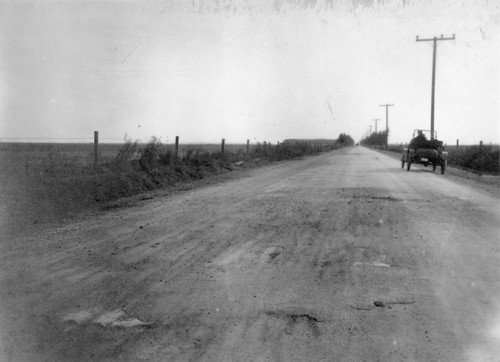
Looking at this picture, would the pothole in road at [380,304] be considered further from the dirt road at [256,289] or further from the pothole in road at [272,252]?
the pothole in road at [272,252]

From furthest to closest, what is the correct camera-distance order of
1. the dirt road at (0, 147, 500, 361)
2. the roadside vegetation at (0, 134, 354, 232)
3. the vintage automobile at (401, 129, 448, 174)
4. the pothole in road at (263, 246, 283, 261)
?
1. the vintage automobile at (401, 129, 448, 174)
2. the roadside vegetation at (0, 134, 354, 232)
3. the pothole in road at (263, 246, 283, 261)
4. the dirt road at (0, 147, 500, 361)

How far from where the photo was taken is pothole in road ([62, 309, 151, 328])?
159 inches

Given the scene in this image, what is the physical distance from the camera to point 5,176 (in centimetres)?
1059

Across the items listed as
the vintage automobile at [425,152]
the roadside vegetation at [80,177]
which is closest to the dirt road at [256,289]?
the roadside vegetation at [80,177]

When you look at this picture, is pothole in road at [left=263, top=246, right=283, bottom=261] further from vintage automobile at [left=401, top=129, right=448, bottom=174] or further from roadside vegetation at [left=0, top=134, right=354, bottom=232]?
vintage automobile at [left=401, top=129, right=448, bottom=174]

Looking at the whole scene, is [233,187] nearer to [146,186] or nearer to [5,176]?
[146,186]

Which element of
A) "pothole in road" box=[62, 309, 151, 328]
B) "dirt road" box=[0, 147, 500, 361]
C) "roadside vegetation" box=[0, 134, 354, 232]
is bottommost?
"pothole in road" box=[62, 309, 151, 328]

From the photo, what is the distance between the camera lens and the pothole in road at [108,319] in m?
4.04

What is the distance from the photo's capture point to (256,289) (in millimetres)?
4871

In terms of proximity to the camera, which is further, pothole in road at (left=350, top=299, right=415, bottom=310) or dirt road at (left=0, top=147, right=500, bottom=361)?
pothole in road at (left=350, top=299, right=415, bottom=310)

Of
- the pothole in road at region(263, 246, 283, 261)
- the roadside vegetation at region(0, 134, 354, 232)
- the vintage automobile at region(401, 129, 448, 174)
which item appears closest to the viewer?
the pothole in road at region(263, 246, 283, 261)

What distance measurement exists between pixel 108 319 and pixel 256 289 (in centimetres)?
152

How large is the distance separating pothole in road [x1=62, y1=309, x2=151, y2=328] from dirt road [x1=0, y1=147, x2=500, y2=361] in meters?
0.01

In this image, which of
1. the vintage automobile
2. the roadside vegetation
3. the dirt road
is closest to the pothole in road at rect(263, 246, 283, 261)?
the dirt road
